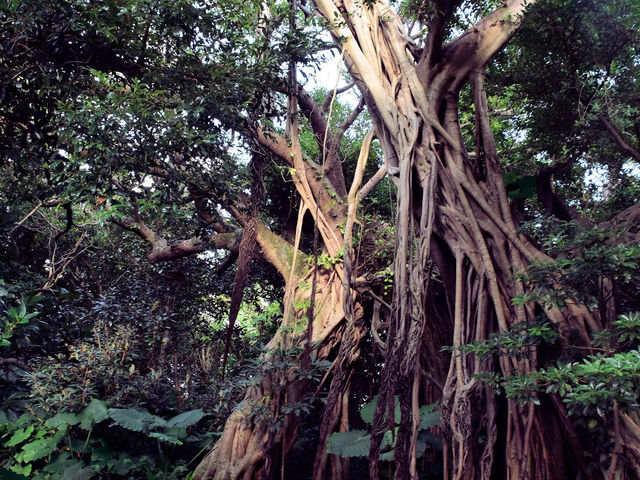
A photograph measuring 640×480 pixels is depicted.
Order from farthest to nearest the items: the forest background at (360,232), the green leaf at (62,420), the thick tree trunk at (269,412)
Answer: the thick tree trunk at (269,412) → the green leaf at (62,420) → the forest background at (360,232)

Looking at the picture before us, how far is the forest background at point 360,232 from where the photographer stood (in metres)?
2.34

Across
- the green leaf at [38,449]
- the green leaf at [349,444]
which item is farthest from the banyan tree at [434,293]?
the green leaf at [38,449]

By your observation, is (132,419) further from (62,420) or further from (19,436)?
(19,436)

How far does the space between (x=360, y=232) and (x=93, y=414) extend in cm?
275

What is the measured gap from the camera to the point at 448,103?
10.8 feet

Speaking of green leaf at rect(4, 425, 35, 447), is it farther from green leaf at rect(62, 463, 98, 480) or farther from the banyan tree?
the banyan tree

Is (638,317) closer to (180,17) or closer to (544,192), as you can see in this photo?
(544,192)

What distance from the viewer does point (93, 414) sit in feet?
11.2

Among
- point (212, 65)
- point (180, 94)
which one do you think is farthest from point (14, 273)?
point (212, 65)

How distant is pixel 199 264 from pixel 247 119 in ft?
8.90

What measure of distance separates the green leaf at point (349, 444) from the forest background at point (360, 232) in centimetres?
1

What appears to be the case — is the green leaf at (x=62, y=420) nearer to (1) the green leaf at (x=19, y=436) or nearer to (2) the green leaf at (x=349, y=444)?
(1) the green leaf at (x=19, y=436)

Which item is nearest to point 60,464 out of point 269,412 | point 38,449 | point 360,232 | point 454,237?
point 38,449

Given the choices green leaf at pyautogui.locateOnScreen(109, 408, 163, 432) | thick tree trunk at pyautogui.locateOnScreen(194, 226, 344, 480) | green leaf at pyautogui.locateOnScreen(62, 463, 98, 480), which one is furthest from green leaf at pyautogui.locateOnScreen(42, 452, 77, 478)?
thick tree trunk at pyautogui.locateOnScreen(194, 226, 344, 480)
